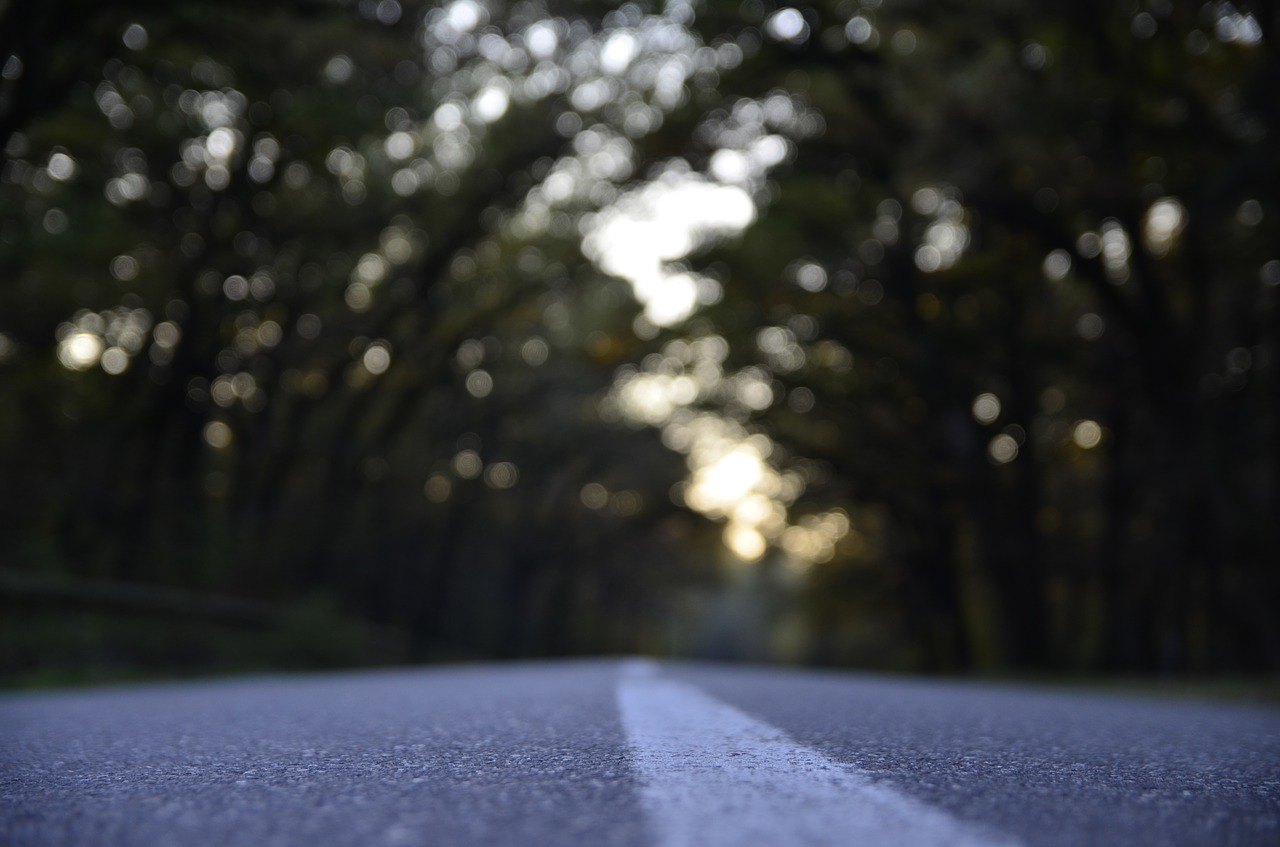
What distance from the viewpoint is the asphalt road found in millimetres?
2148

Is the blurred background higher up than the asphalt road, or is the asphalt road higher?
the blurred background

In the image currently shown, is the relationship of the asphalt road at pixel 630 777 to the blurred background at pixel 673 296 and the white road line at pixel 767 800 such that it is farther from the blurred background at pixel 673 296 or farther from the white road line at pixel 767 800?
the blurred background at pixel 673 296

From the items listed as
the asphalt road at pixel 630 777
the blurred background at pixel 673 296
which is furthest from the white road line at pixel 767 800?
the blurred background at pixel 673 296

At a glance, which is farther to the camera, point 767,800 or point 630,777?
point 630,777

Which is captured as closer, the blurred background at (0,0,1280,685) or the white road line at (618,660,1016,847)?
the white road line at (618,660,1016,847)

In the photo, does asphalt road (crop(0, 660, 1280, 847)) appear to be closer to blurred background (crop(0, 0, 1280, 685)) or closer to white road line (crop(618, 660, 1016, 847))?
white road line (crop(618, 660, 1016, 847))

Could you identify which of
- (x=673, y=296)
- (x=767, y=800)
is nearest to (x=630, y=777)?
(x=767, y=800)

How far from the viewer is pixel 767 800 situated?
2404mm

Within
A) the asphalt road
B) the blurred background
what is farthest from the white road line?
the blurred background

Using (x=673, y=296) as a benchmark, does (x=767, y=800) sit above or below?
below

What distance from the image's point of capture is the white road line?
2.05 metres

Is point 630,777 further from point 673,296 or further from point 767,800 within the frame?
point 673,296

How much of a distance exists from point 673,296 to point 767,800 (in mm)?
19396

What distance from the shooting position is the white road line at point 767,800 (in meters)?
2.05
